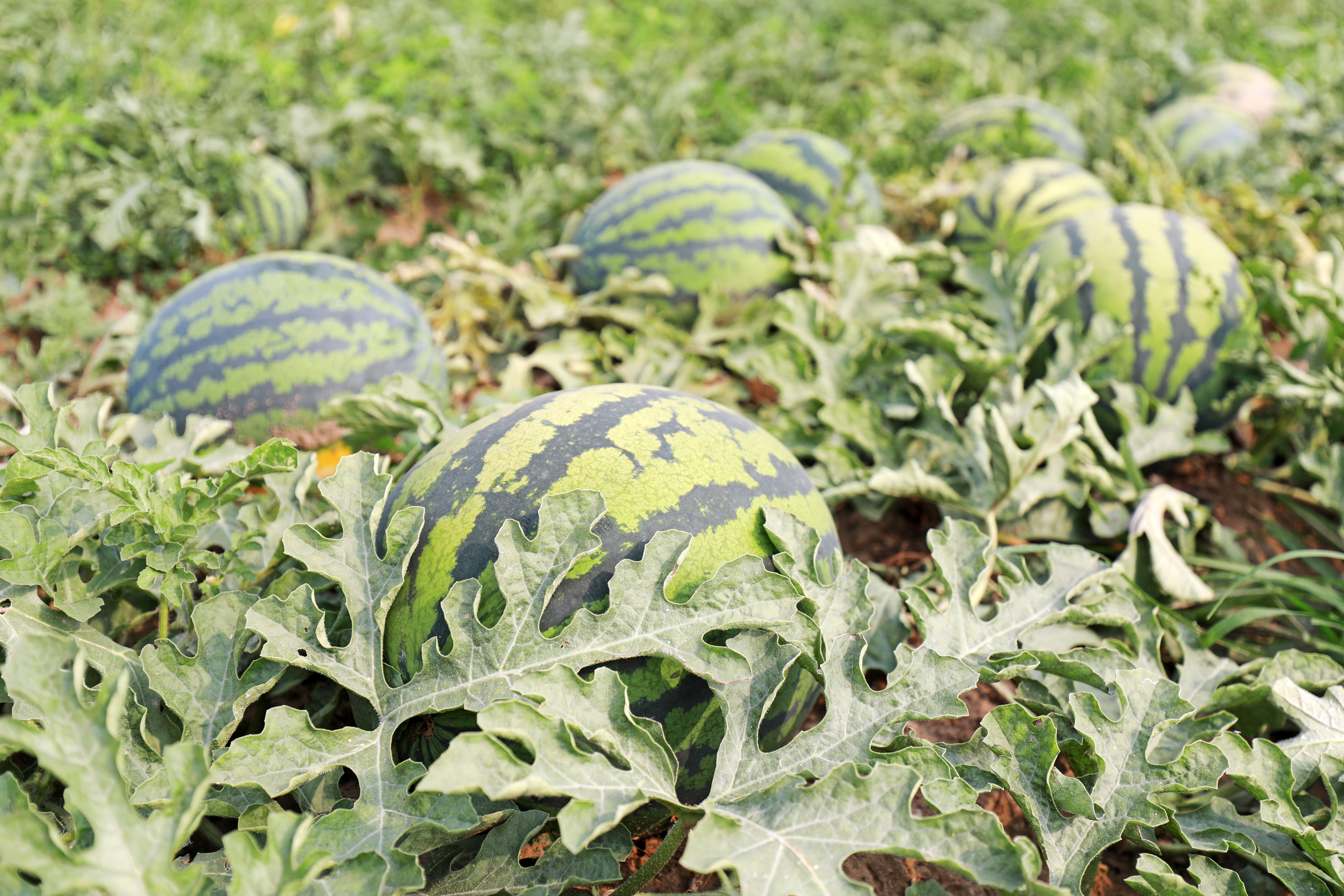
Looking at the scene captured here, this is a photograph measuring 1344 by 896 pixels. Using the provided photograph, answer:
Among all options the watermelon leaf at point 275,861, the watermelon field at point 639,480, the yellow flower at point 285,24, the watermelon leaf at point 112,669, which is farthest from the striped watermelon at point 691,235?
the yellow flower at point 285,24

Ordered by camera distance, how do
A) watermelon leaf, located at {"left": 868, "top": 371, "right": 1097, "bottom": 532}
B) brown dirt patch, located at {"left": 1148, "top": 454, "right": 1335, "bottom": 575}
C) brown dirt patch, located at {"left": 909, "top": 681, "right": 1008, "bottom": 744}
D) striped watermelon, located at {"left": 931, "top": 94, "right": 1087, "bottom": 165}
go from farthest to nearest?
striped watermelon, located at {"left": 931, "top": 94, "right": 1087, "bottom": 165} → brown dirt patch, located at {"left": 1148, "top": 454, "right": 1335, "bottom": 575} → watermelon leaf, located at {"left": 868, "top": 371, "right": 1097, "bottom": 532} → brown dirt patch, located at {"left": 909, "top": 681, "right": 1008, "bottom": 744}

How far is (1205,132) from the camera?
15.2ft

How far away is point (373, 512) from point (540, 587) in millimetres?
373

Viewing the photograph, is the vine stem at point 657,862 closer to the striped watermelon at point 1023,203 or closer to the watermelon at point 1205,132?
the striped watermelon at point 1023,203

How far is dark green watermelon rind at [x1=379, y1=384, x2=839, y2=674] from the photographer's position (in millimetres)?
1482

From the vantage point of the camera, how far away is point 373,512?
5.08 feet

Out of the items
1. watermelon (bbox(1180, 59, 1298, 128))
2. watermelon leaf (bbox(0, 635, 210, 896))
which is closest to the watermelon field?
watermelon leaf (bbox(0, 635, 210, 896))

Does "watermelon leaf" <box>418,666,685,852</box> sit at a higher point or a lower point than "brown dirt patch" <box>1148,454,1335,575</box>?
higher

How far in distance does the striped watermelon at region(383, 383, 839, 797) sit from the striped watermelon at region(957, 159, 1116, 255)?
2.27 metres

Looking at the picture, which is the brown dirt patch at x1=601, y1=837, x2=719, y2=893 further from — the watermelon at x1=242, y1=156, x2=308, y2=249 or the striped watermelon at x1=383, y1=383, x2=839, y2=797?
the watermelon at x1=242, y1=156, x2=308, y2=249

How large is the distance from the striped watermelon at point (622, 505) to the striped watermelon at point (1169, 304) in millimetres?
1497

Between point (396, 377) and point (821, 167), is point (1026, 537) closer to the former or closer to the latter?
point (396, 377)

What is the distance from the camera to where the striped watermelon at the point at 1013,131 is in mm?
4195

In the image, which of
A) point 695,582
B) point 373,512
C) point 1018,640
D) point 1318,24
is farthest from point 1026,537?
point 1318,24
